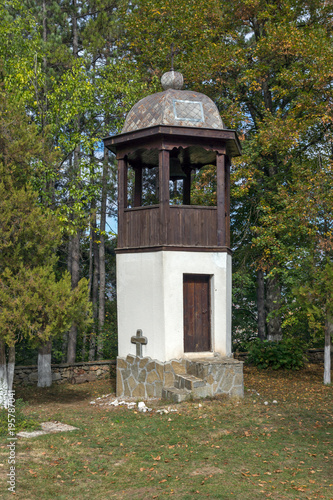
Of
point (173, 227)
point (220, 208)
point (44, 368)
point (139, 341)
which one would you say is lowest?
point (44, 368)

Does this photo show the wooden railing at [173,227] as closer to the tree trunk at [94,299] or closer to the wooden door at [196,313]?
the wooden door at [196,313]

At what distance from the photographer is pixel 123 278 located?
37.9 ft

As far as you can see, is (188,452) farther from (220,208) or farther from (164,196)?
(220,208)

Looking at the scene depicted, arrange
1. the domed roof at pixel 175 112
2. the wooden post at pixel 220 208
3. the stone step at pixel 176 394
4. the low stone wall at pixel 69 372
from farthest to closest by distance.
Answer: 1. the low stone wall at pixel 69 372
2. the wooden post at pixel 220 208
3. the domed roof at pixel 175 112
4. the stone step at pixel 176 394

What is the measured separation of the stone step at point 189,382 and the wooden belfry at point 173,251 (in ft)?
1.86

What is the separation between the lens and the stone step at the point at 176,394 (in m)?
9.80

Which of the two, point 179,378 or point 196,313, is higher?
point 196,313

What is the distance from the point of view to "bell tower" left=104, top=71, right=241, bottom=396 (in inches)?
424

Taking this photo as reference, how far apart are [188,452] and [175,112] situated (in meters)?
7.28

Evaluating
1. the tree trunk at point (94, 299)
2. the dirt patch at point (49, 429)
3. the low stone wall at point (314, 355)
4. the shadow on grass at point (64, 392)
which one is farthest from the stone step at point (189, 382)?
the tree trunk at point (94, 299)

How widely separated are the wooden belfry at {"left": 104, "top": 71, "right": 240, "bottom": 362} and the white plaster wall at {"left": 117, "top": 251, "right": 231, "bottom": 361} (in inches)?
0.8

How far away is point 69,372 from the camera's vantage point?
14.1m

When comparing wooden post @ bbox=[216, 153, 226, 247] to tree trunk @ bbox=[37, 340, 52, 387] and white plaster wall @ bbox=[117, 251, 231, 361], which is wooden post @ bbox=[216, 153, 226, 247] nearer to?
white plaster wall @ bbox=[117, 251, 231, 361]

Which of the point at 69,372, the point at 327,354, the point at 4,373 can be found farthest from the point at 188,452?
the point at 69,372
